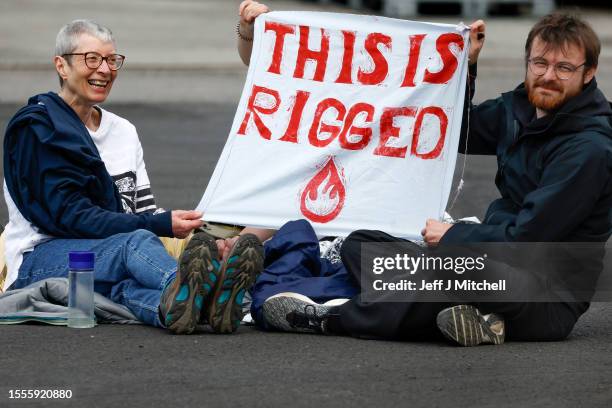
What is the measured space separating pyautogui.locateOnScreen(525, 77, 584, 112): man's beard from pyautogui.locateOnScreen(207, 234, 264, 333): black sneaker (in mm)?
1342

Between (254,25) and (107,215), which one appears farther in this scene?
(254,25)

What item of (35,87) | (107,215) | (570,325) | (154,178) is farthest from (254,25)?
(35,87)

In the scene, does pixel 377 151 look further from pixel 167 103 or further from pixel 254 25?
pixel 167 103

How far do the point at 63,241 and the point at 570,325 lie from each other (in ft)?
7.51

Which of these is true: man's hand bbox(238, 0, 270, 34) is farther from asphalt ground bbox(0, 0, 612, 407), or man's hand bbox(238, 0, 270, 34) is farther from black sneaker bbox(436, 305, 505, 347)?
black sneaker bbox(436, 305, 505, 347)

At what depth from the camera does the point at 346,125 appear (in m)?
6.79

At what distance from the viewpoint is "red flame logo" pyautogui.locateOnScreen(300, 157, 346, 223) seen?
667 centimetres

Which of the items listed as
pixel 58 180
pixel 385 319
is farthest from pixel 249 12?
pixel 385 319

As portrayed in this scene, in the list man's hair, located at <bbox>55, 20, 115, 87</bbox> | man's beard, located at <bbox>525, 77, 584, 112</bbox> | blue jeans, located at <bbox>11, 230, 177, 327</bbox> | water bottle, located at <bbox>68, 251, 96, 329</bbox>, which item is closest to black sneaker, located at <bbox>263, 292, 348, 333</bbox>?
blue jeans, located at <bbox>11, 230, 177, 327</bbox>

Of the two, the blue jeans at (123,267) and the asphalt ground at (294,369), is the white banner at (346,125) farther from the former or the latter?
the asphalt ground at (294,369)

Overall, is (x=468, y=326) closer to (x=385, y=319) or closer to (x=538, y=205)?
(x=385, y=319)

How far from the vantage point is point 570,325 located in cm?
580

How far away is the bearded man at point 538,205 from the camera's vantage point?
5.52 meters

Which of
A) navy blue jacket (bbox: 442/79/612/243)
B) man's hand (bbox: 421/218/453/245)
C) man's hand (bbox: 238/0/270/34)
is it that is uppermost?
man's hand (bbox: 238/0/270/34)
